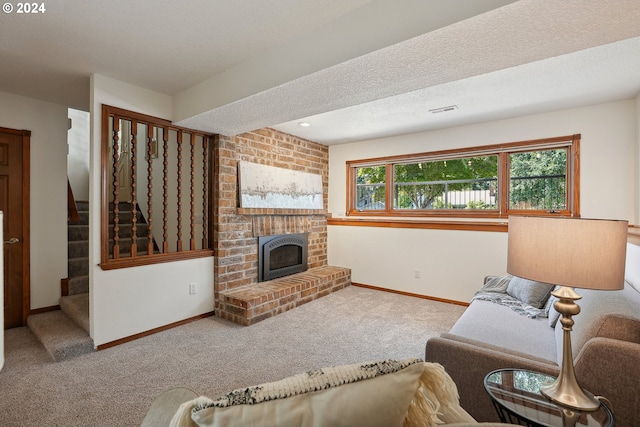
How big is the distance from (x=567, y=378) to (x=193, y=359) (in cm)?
241

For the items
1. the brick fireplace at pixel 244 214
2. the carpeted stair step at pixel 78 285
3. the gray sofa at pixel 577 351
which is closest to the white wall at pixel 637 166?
the gray sofa at pixel 577 351

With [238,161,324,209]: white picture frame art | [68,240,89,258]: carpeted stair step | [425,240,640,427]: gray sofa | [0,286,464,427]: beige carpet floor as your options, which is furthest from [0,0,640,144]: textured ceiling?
[0,286,464,427]: beige carpet floor

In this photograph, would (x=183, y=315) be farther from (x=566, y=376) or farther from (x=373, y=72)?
(x=566, y=376)

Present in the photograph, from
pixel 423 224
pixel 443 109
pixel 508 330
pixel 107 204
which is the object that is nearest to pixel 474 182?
pixel 423 224

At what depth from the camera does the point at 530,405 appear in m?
1.20

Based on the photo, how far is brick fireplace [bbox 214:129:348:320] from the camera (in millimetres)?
3451

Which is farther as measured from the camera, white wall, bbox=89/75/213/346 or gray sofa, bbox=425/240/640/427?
white wall, bbox=89/75/213/346

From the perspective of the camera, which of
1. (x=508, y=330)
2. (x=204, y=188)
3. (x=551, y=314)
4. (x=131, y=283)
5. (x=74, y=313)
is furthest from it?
(x=204, y=188)

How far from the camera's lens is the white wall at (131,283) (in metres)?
2.56

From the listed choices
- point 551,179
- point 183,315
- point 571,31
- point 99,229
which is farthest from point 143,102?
point 551,179

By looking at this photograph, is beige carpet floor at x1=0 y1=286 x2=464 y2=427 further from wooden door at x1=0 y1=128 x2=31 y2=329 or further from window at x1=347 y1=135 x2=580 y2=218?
window at x1=347 y1=135 x2=580 y2=218

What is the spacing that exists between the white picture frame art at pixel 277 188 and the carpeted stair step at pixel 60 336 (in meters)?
1.91

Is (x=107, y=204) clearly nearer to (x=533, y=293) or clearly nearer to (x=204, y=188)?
(x=204, y=188)

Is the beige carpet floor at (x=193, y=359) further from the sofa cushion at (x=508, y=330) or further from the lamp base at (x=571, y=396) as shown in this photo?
the lamp base at (x=571, y=396)
